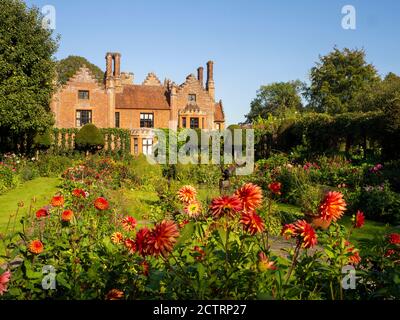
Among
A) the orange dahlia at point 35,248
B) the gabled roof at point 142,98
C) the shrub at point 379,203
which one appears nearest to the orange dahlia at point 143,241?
the orange dahlia at point 35,248

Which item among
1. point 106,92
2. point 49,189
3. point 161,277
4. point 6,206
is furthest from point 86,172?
Answer: point 106,92

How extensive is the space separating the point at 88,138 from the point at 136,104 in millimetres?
9134

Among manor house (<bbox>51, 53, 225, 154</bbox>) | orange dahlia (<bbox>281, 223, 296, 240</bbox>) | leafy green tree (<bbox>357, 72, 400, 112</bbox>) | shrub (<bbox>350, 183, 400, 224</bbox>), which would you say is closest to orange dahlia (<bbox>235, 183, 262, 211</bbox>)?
orange dahlia (<bbox>281, 223, 296, 240</bbox>)

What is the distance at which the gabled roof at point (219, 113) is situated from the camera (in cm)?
3956

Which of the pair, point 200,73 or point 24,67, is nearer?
point 24,67

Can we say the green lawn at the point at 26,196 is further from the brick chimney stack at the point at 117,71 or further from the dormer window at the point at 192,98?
the dormer window at the point at 192,98

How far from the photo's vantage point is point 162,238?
2.11 metres

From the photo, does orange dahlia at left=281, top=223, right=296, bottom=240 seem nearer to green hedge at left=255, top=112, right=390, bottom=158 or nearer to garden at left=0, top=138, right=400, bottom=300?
garden at left=0, top=138, right=400, bottom=300

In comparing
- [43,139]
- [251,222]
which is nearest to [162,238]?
[251,222]

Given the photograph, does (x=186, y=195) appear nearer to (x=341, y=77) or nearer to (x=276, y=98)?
(x=341, y=77)

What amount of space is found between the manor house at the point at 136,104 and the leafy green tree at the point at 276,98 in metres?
35.3

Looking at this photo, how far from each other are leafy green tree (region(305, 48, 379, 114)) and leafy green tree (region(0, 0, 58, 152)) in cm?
3228
